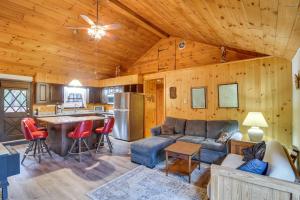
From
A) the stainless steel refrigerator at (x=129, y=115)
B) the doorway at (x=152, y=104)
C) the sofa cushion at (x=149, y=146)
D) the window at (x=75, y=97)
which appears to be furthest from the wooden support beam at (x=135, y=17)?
the window at (x=75, y=97)

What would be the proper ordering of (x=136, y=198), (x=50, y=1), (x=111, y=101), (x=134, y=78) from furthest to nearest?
(x=111, y=101), (x=134, y=78), (x=50, y=1), (x=136, y=198)

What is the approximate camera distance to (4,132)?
5090 millimetres

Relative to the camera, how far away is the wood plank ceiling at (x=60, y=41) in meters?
3.56

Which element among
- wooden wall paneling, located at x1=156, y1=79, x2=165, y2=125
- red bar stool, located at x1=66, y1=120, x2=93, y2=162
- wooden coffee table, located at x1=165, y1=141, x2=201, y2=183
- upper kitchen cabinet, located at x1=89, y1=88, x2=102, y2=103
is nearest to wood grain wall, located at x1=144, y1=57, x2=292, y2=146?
wooden wall paneling, located at x1=156, y1=79, x2=165, y2=125

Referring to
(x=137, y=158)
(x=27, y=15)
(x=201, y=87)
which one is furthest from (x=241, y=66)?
(x=27, y=15)

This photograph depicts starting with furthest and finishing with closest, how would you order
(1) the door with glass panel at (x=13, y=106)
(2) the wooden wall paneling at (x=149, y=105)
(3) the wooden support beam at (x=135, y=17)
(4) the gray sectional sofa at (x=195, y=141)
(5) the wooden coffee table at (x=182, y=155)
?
1. (2) the wooden wall paneling at (x=149, y=105)
2. (1) the door with glass panel at (x=13, y=106)
3. (3) the wooden support beam at (x=135, y=17)
4. (4) the gray sectional sofa at (x=195, y=141)
5. (5) the wooden coffee table at (x=182, y=155)

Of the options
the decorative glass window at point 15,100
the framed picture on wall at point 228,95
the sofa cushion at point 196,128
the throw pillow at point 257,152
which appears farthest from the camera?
the decorative glass window at point 15,100

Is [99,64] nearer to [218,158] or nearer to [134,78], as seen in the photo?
[134,78]

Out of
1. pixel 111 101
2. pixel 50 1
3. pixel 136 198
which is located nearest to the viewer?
pixel 136 198

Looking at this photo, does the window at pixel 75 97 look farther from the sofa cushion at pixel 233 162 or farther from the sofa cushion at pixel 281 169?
the sofa cushion at pixel 281 169

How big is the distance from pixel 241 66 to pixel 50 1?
15.5ft

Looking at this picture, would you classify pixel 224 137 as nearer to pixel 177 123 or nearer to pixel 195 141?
pixel 195 141

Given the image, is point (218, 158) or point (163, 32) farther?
point (163, 32)

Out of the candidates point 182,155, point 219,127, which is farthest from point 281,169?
point 219,127
